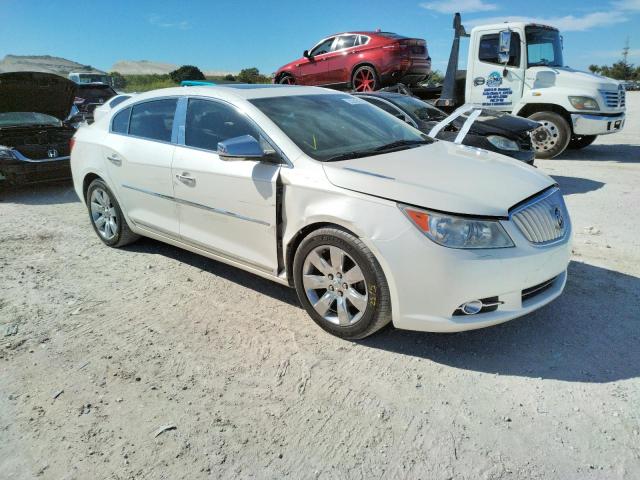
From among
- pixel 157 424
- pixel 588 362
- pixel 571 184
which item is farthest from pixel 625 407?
pixel 571 184

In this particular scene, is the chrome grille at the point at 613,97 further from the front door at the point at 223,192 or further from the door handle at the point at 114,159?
the door handle at the point at 114,159

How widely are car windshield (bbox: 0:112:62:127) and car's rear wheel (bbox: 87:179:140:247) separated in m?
3.86

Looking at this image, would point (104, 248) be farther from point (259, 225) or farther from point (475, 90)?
point (475, 90)

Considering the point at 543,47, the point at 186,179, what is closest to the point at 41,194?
the point at 186,179

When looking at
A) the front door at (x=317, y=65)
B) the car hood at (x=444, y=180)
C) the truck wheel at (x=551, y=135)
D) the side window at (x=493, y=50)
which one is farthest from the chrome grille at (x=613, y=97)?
the car hood at (x=444, y=180)

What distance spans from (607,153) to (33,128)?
36.4 ft

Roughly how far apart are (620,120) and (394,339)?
29.2 ft

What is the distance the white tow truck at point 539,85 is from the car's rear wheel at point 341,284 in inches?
306

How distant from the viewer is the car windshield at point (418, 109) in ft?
24.3

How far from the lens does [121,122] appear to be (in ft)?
15.2

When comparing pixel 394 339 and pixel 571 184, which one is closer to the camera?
pixel 394 339

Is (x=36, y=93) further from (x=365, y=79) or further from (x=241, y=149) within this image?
(x=365, y=79)

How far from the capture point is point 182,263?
4.61 meters

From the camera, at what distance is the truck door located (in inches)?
376
